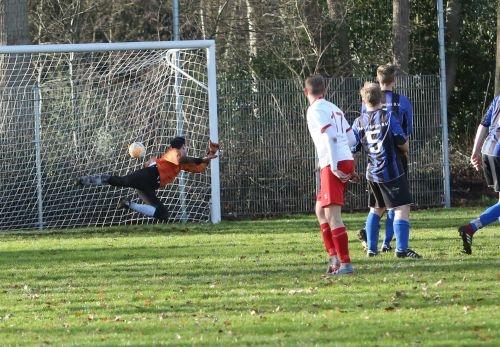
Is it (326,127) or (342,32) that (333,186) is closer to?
(326,127)

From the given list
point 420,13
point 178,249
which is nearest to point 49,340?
point 178,249

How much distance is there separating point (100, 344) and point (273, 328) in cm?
119

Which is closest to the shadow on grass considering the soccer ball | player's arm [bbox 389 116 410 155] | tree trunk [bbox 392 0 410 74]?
the soccer ball

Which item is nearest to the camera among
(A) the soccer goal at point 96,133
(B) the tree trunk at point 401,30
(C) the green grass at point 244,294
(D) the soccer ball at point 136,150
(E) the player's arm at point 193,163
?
(C) the green grass at point 244,294

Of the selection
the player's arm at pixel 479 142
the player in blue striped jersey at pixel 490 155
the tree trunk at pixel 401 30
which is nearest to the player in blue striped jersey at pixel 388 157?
the player in blue striped jersey at pixel 490 155

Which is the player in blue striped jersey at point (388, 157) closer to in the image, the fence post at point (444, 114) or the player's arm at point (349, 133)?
the player's arm at point (349, 133)

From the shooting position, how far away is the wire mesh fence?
770 inches

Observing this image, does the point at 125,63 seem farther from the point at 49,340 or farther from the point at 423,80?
the point at 49,340

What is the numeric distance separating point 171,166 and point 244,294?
679 centimetres

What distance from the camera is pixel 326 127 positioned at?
10.4m

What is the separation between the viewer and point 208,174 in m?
18.6

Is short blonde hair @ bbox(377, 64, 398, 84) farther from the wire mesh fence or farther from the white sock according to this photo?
the wire mesh fence

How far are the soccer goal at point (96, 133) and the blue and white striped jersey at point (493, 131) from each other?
6862 mm

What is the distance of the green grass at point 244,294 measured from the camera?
25.4ft
